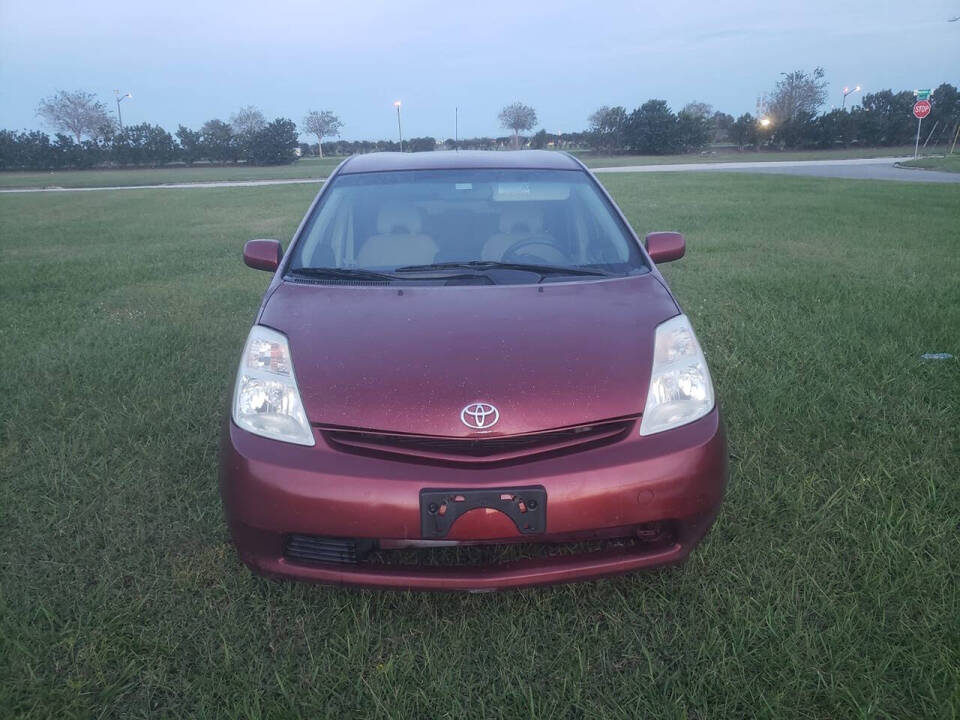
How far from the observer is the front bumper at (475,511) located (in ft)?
6.15

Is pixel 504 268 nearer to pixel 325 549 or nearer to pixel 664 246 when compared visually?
A: pixel 664 246

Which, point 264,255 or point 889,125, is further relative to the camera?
point 889,125

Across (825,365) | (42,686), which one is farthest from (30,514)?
(825,365)

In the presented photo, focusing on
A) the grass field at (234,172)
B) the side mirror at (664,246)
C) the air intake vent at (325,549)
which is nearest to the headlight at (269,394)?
the air intake vent at (325,549)

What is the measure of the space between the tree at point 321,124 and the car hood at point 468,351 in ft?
271

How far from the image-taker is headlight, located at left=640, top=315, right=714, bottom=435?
6.81ft

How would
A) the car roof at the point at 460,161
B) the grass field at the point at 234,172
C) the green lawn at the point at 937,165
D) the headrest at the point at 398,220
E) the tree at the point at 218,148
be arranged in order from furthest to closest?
the tree at the point at 218,148
the grass field at the point at 234,172
the green lawn at the point at 937,165
the car roof at the point at 460,161
the headrest at the point at 398,220

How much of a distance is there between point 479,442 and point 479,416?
0.07m

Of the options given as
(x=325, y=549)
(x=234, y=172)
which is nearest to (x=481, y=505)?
(x=325, y=549)

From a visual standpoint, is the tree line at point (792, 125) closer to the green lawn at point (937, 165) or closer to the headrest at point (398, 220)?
the green lawn at point (937, 165)

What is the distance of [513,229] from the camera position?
3104 millimetres

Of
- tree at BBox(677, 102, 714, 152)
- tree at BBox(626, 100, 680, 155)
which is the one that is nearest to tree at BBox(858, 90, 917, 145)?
tree at BBox(677, 102, 714, 152)

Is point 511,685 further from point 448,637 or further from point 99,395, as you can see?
point 99,395

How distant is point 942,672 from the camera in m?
1.88
